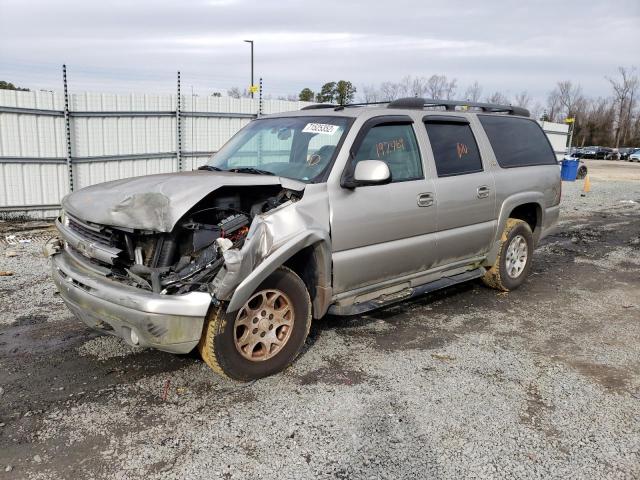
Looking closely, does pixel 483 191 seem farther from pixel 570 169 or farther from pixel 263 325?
pixel 570 169

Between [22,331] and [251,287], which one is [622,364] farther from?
[22,331]

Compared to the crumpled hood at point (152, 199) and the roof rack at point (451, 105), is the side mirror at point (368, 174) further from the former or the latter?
the roof rack at point (451, 105)

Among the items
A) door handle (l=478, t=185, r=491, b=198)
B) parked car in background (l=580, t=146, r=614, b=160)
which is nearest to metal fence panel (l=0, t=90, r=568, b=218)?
door handle (l=478, t=185, r=491, b=198)

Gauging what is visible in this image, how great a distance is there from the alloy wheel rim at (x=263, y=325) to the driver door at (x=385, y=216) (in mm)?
534

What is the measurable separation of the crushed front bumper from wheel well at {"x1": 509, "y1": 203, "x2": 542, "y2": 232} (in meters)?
4.17

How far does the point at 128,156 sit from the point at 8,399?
857 cm

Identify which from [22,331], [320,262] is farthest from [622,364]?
[22,331]

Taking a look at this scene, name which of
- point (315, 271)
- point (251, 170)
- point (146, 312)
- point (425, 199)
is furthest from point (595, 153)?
point (146, 312)

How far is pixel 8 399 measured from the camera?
3.37 m

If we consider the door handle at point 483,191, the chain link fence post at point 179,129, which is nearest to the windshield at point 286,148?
the door handle at point 483,191

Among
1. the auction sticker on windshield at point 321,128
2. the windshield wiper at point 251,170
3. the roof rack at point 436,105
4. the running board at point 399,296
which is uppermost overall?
the roof rack at point 436,105

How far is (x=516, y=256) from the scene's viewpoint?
606cm

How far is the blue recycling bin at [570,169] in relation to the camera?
22931 mm

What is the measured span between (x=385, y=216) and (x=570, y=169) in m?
21.7
